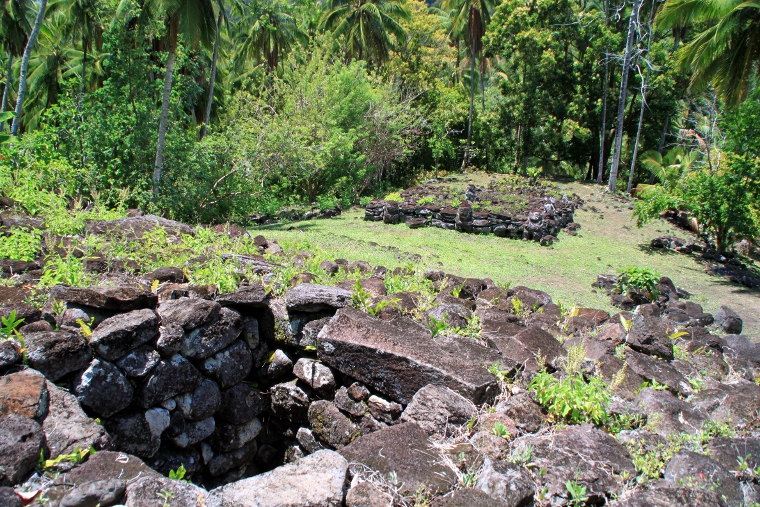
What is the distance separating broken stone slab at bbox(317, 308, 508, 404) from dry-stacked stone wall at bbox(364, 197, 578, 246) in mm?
10600

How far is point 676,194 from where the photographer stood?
54.3ft

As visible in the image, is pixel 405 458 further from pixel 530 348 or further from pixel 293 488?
pixel 530 348

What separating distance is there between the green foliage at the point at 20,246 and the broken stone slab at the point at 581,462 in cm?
471

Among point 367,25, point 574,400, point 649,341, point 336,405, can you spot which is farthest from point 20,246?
point 367,25

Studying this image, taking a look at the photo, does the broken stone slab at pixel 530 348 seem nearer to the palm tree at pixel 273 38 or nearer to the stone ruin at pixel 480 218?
the stone ruin at pixel 480 218

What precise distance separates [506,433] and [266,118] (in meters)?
16.5

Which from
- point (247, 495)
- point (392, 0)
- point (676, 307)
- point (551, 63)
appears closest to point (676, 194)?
point (676, 307)

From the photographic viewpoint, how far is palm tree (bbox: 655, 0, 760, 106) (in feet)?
48.5

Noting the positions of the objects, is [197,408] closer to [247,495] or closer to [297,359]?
[297,359]

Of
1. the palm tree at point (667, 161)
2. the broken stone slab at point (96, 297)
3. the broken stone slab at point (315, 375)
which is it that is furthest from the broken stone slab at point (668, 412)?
the palm tree at point (667, 161)

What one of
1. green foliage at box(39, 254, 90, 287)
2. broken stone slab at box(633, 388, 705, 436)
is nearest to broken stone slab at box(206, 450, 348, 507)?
broken stone slab at box(633, 388, 705, 436)

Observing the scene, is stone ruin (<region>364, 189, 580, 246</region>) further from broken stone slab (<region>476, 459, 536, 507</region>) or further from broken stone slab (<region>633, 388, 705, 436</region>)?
broken stone slab (<region>476, 459, 536, 507</region>)

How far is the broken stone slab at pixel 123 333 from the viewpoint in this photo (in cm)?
363

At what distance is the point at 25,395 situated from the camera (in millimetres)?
3113
